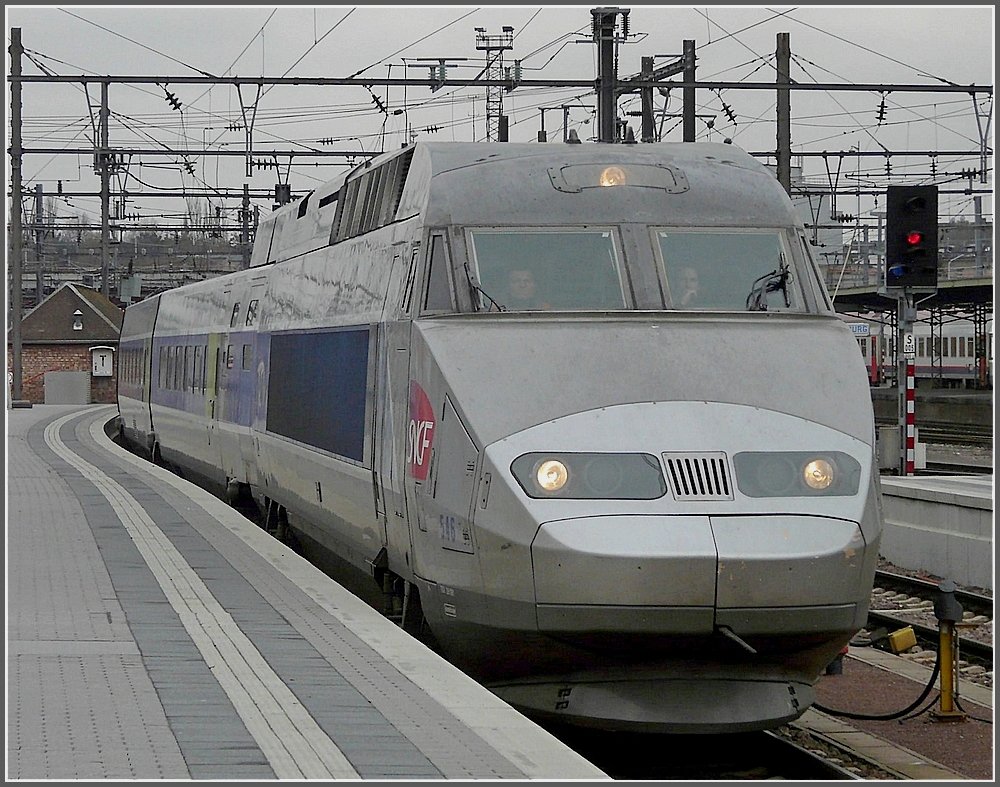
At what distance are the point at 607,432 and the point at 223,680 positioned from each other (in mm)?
2244

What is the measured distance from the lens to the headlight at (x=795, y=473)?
7.50m

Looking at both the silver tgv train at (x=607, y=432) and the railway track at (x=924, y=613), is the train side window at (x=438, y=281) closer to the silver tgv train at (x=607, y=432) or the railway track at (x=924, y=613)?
the silver tgv train at (x=607, y=432)

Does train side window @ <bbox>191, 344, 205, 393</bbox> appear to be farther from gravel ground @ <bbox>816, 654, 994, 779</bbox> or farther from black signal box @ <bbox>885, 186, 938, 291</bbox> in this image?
gravel ground @ <bbox>816, 654, 994, 779</bbox>

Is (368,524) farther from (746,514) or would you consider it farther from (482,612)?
(746,514)

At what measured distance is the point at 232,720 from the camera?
617cm

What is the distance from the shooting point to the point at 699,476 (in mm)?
7469

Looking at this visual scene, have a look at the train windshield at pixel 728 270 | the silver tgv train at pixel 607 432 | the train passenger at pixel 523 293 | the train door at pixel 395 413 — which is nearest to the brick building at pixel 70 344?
the silver tgv train at pixel 607 432

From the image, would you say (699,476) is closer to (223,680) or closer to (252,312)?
(223,680)

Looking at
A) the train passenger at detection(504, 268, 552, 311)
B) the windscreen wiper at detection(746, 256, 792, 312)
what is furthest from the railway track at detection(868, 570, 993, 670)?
the train passenger at detection(504, 268, 552, 311)

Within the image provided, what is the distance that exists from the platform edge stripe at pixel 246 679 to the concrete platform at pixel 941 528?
7.56m

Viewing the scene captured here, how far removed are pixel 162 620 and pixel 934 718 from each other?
530 centimetres

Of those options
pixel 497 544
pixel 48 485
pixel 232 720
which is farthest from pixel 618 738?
pixel 48 485

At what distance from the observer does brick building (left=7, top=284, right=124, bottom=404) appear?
5869cm

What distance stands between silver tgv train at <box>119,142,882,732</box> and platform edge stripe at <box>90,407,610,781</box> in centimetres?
34
